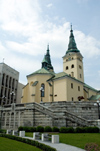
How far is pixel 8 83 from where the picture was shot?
54.6 m

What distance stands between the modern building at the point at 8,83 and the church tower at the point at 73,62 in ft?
67.6

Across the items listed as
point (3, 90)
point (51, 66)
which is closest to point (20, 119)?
point (3, 90)

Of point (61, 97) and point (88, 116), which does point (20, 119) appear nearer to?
point (88, 116)

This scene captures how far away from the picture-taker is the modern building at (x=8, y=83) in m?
51.6

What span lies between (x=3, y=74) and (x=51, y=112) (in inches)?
1351

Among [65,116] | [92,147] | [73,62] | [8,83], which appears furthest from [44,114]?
[73,62]

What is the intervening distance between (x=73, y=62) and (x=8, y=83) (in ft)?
86.6

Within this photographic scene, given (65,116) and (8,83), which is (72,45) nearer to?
(8,83)

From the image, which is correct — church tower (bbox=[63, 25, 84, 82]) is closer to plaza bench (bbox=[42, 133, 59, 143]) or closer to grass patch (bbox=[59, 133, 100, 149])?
grass patch (bbox=[59, 133, 100, 149])

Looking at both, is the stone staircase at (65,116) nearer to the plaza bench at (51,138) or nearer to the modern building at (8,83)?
the plaza bench at (51,138)

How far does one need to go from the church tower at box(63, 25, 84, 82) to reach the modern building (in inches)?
811

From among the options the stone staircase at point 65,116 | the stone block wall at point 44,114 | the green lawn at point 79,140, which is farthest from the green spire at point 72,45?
the green lawn at point 79,140

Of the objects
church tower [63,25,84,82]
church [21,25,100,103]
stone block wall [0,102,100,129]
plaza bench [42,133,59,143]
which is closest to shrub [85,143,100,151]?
plaza bench [42,133,59,143]

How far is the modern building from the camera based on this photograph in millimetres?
51625
